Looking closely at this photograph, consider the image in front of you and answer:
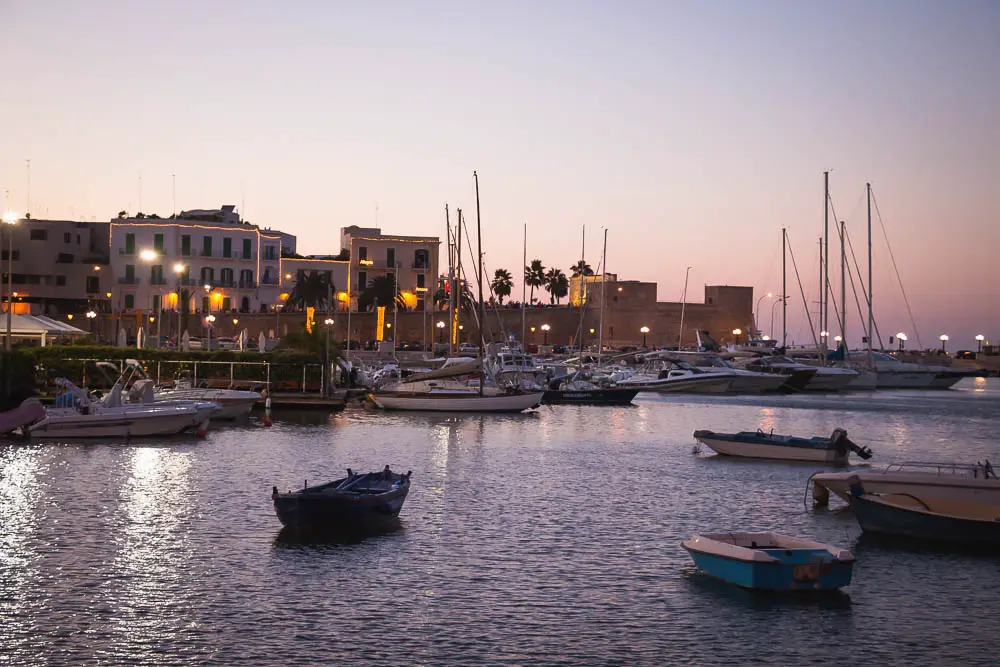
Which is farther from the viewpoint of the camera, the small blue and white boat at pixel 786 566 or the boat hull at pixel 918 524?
the boat hull at pixel 918 524

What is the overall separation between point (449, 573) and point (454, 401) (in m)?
31.7

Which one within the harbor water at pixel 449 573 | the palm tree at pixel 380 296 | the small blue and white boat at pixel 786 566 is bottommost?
the harbor water at pixel 449 573

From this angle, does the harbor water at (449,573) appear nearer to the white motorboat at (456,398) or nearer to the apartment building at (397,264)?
the white motorboat at (456,398)

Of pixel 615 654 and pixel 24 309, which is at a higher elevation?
pixel 24 309

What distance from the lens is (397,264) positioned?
4181 inches

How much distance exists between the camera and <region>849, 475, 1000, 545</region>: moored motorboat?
65.6 ft

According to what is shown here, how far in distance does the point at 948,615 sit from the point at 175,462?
21534 mm

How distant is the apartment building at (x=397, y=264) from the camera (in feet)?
345

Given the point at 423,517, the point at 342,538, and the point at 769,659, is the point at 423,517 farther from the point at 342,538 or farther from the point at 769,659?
the point at 769,659

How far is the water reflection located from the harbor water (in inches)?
2.2

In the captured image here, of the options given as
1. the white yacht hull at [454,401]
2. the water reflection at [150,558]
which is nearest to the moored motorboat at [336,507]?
the water reflection at [150,558]

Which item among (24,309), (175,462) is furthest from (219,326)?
(175,462)

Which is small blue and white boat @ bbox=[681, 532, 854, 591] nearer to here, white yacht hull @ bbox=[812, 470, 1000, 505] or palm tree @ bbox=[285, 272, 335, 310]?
white yacht hull @ bbox=[812, 470, 1000, 505]

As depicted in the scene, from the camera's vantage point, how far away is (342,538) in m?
20.9
